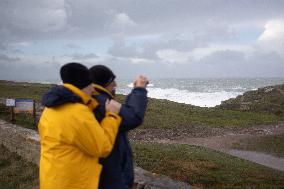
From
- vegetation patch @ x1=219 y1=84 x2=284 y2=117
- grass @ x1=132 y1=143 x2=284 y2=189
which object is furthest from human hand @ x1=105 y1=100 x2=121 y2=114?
vegetation patch @ x1=219 y1=84 x2=284 y2=117

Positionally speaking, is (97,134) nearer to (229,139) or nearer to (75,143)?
(75,143)

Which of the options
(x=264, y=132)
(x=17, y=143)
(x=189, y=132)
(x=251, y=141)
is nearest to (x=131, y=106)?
(x=17, y=143)

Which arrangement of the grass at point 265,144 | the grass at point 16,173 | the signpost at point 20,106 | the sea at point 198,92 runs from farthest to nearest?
the sea at point 198,92, the grass at point 265,144, the signpost at point 20,106, the grass at point 16,173

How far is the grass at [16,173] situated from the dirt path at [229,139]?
8636 mm

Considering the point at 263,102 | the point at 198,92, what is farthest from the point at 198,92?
the point at 263,102

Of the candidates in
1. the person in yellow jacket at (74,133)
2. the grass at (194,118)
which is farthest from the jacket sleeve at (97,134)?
the grass at (194,118)

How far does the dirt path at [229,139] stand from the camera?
50.3 ft

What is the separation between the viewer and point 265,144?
18234 mm

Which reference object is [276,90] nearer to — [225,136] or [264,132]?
[264,132]

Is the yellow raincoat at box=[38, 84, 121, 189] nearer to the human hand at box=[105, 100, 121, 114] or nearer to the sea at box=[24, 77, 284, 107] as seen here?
the human hand at box=[105, 100, 121, 114]

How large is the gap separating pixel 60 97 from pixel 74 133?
11.8 inches

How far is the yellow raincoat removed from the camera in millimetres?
3020

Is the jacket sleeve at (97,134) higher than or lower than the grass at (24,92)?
higher

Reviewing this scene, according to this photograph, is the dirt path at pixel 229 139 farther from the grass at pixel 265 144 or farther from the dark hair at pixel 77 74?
the dark hair at pixel 77 74
